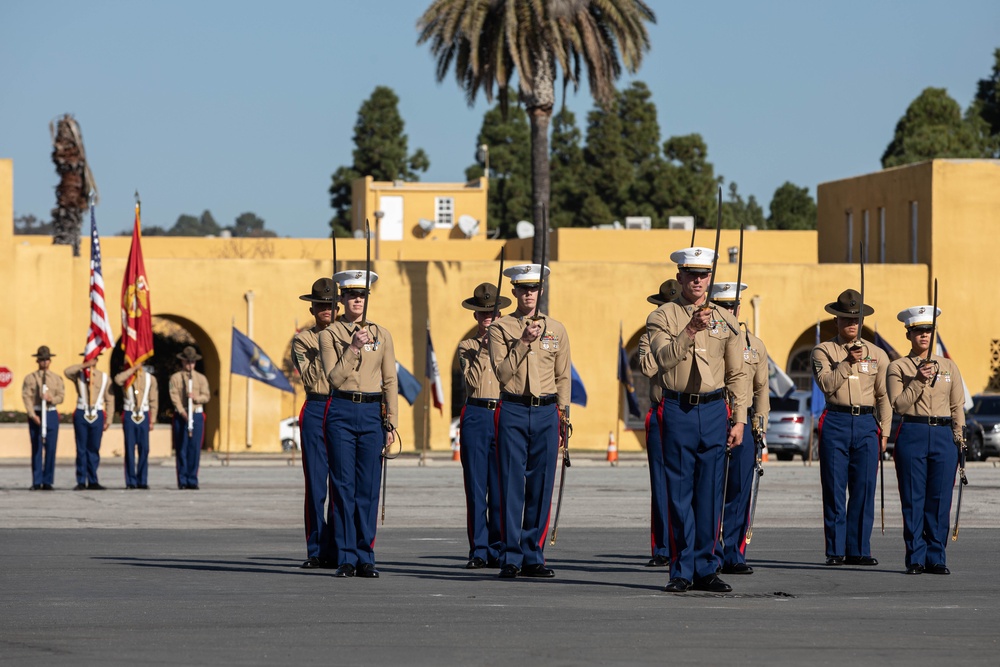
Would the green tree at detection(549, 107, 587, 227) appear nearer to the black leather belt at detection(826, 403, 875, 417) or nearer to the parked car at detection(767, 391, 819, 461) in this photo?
the parked car at detection(767, 391, 819, 461)

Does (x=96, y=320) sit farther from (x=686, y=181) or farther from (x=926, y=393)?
(x=686, y=181)

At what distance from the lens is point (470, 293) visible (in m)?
45.3

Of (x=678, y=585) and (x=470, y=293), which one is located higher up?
(x=470, y=293)

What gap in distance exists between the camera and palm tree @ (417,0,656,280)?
41656 millimetres

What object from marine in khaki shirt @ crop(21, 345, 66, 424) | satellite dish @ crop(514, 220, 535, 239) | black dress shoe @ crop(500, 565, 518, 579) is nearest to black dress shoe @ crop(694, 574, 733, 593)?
black dress shoe @ crop(500, 565, 518, 579)

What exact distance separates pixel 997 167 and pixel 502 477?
118 ft

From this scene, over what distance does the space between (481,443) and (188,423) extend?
1133cm

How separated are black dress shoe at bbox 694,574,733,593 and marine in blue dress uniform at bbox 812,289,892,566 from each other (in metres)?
2.66

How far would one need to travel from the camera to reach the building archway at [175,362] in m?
44.5

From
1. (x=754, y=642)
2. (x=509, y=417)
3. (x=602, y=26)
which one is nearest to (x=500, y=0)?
(x=602, y=26)

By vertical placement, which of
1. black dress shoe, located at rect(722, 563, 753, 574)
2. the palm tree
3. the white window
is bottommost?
black dress shoe, located at rect(722, 563, 753, 574)

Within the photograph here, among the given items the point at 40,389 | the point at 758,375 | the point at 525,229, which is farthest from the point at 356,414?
the point at 525,229

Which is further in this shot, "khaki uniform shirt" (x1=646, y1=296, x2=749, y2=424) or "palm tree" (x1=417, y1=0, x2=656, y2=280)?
"palm tree" (x1=417, y1=0, x2=656, y2=280)

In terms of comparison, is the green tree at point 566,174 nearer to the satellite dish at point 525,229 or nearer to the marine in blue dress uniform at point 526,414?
the satellite dish at point 525,229
